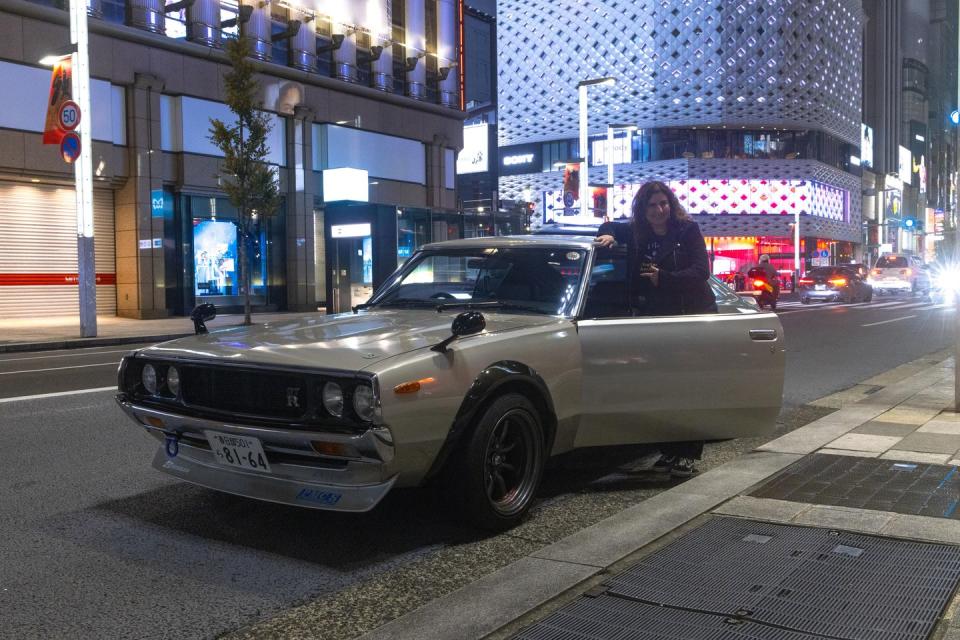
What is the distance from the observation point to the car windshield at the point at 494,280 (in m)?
4.94

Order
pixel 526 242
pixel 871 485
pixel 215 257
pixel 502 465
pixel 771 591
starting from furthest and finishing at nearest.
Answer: pixel 215 257 → pixel 526 242 → pixel 871 485 → pixel 502 465 → pixel 771 591

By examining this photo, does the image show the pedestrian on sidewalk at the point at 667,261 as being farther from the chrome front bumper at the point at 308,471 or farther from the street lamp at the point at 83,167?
the street lamp at the point at 83,167

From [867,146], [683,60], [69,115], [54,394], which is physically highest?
[683,60]

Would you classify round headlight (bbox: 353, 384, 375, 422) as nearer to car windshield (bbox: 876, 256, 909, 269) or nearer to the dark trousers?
the dark trousers

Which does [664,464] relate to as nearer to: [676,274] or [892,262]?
[676,274]

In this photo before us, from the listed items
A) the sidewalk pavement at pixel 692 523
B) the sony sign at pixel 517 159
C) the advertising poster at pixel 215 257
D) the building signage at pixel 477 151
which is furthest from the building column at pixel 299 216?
the sony sign at pixel 517 159

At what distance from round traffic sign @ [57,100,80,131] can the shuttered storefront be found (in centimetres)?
621

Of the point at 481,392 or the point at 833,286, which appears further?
the point at 833,286

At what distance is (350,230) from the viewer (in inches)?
1090

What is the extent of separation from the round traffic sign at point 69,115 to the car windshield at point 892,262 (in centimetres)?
3704

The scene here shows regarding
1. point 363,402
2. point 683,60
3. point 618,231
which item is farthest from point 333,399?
point 683,60

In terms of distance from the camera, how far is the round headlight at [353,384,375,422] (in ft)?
11.9

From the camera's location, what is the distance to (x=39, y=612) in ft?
10.9

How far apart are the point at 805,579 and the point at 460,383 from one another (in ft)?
5.23
